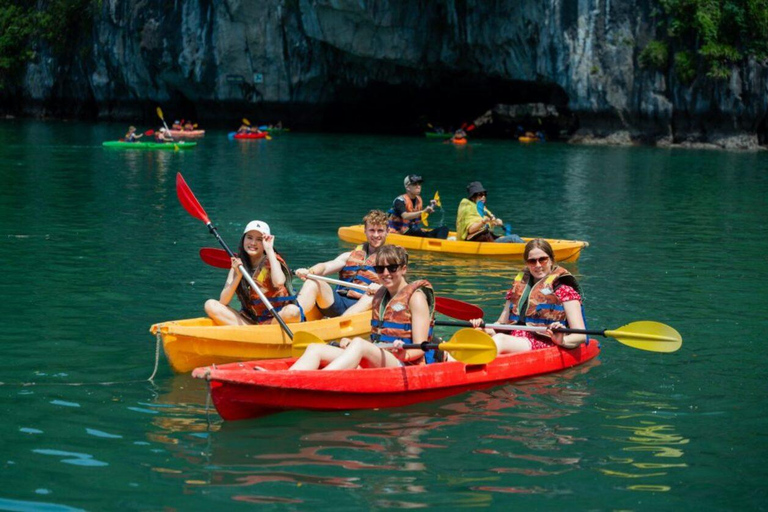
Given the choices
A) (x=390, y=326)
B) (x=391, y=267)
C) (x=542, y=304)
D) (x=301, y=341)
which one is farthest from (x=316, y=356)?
(x=542, y=304)

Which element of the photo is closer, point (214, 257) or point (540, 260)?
point (540, 260)

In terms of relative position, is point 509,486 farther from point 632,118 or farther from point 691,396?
point 632,118

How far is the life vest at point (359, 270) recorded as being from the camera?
10.4 m

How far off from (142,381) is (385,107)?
48.6m

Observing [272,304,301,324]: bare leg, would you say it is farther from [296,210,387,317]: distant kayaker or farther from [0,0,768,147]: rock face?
[0,0,768,147]: rock face

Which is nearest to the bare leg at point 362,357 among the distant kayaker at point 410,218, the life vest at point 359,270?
the life vest at point 359,270

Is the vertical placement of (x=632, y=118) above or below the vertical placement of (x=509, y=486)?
above

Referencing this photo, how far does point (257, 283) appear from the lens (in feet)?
30.5

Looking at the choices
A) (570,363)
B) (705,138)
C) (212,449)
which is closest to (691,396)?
(570,363)

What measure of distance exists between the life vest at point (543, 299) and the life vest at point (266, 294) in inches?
79.1

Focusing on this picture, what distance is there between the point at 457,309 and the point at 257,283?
1875 millimetres

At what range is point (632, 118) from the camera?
4356 centimetres

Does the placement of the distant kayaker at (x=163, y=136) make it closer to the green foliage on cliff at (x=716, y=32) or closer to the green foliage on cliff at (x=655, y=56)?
the green foliage on cliff at (x=655, y=56)

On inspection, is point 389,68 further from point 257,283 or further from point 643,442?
point 643,442
